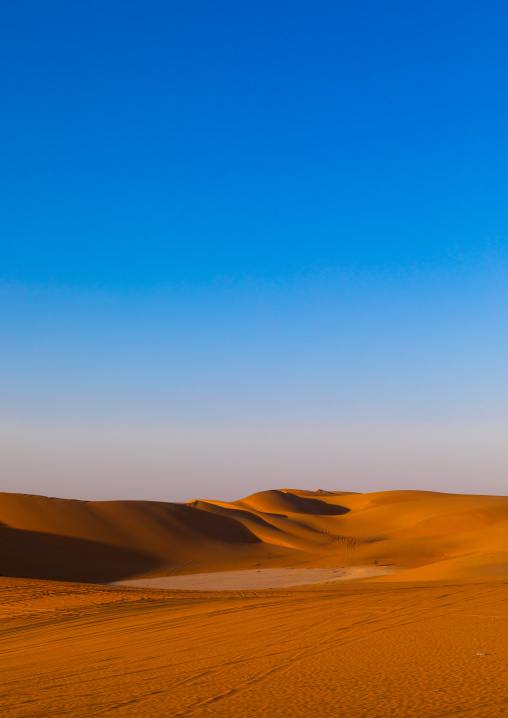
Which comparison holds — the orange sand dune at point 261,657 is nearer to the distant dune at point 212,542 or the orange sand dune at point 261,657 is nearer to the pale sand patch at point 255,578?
the distant dune at point 212,542

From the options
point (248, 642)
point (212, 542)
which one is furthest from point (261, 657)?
point (212, 542)

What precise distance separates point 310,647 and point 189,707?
3813 millimetres

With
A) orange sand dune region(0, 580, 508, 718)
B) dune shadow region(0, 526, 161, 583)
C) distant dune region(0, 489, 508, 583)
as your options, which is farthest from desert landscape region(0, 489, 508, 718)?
distant dune region(0, 489, 508, 583)

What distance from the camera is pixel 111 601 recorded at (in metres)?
17.1

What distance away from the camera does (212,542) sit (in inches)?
1633

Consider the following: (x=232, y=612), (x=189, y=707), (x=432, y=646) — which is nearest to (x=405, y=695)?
A: (x=189, y=707)

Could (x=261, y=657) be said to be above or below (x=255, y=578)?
above

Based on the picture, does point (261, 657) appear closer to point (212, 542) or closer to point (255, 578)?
point (255, 578)

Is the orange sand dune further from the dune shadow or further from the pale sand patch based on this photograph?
the dune shadow

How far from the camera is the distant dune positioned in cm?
3130

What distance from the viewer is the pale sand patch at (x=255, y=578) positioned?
2739 centimetres

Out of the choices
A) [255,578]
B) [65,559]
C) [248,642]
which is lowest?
[255,578]

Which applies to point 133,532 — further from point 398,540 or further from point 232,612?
point 232,612

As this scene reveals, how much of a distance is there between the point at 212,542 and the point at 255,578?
Result: 11671mm
